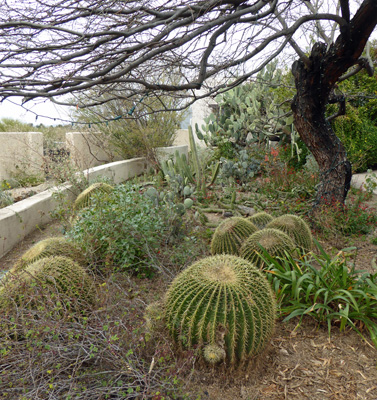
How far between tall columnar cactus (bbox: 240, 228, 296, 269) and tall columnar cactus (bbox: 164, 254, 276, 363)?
3.24ft

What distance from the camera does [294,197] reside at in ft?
22.8

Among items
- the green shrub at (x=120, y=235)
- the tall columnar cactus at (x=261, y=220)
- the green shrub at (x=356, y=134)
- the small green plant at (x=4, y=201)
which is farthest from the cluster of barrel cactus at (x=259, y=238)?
the green shrub at (x=356, y=134)

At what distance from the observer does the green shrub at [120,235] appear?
4.04 meters

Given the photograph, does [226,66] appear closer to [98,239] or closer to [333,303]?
[98,239]

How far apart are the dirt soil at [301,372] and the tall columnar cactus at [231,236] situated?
1.11 meters

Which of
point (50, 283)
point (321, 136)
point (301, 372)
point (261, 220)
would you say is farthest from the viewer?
point (321, 136)

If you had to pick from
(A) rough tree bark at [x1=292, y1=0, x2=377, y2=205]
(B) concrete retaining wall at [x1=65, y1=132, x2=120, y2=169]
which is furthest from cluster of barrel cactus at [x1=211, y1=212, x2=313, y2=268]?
(B) concrete retaining wall at [x1=65, y1=132, x2=120, y2=169]

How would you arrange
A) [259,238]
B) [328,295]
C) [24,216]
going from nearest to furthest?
[328,295]
[259,238]
[24,216]

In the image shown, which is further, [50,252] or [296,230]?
[296,230]

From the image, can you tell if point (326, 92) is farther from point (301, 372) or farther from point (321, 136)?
point (301, 372)

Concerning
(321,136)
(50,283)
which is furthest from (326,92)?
(50,283)

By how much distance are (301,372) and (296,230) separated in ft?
5.96

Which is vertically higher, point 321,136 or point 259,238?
point 321,136

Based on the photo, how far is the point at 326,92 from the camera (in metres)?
5.29
